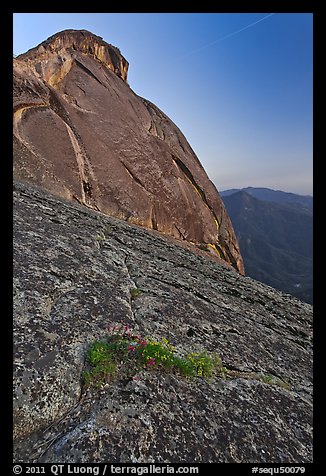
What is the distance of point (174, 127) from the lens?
41.4m

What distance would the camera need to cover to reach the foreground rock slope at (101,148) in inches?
771

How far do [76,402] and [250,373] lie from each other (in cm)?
452

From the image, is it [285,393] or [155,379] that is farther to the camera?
[285,393]

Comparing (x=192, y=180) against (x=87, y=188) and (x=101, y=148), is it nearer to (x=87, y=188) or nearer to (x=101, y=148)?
(x=101, y=148)

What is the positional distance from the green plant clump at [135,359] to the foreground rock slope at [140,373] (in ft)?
0.67

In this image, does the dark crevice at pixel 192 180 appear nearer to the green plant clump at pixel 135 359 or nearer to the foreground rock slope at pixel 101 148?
the foreground rock slope at pixel 101 148

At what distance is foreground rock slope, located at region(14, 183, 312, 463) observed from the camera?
439 cm

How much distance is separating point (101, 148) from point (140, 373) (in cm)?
2173

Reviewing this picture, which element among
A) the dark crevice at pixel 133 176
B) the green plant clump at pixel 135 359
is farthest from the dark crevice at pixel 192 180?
the green plant clump at pixel 135 359

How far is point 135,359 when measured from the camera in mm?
5812

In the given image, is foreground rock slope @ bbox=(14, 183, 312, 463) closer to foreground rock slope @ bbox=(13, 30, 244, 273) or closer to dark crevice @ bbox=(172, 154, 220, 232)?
foreground rock slope @ bbox=(13, 30, 244, 273)
